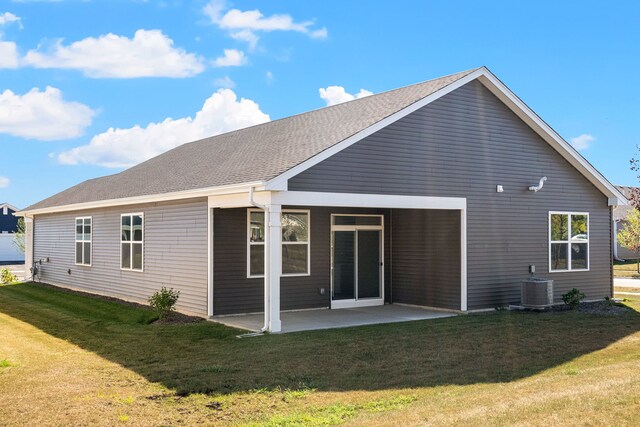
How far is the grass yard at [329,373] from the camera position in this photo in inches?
270

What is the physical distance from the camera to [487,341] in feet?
36.6

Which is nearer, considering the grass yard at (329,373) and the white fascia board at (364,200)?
the grass yard at (329,373)

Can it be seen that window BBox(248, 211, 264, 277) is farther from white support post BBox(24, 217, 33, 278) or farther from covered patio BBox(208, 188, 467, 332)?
white support post BBox(24, 217, 33, 278)

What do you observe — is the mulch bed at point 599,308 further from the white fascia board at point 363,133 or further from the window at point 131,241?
the window at point 131,241

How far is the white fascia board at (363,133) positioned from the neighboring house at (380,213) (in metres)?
0.03

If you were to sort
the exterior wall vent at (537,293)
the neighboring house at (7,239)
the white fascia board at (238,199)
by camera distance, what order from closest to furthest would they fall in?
the white fascia board at (238,199)
the exterior wall vent at (537,293)
the neighboring house at (7,239)

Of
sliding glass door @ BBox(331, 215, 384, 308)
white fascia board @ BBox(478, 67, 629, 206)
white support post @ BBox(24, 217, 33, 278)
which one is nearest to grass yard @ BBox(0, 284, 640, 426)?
sliding glass door @ BBox(331, 215, 384, 308)

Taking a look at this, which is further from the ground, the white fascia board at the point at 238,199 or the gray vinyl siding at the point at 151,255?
the white fascia board at the point at 238,199

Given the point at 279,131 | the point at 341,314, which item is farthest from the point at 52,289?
the point at 341,314

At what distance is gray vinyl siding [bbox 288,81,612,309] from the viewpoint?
43.9 ft

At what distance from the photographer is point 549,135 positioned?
52.9 ft

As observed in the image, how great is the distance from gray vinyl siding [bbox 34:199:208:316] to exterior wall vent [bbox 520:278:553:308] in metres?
7.34

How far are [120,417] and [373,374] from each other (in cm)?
342

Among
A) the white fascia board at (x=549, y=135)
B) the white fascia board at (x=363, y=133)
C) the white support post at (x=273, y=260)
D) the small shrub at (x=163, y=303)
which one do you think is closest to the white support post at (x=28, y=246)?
the small shrub at (x=163, y=303)
